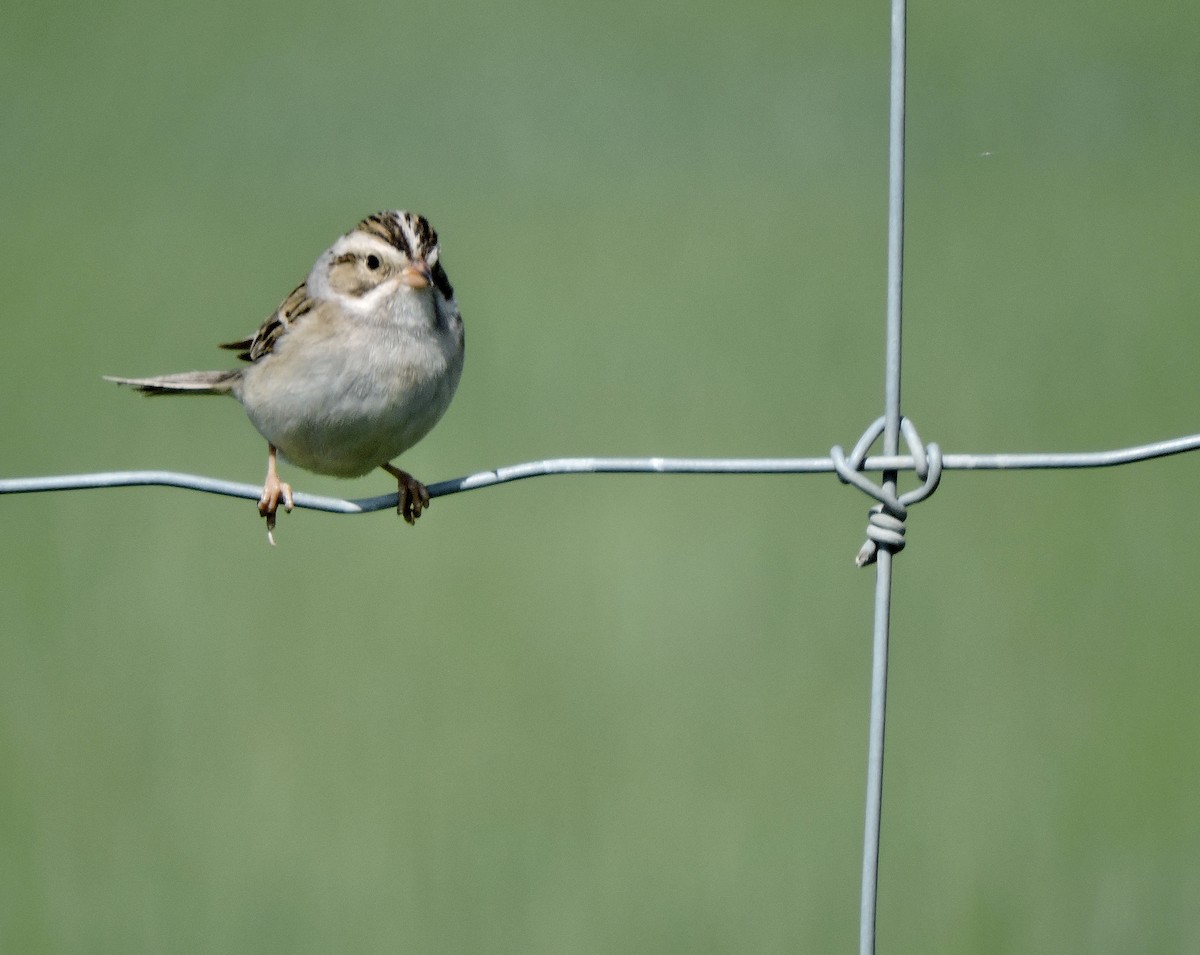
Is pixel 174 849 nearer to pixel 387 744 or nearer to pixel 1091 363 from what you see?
pixel 387 744

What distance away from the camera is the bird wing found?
4082 mm

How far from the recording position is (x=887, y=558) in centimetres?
268

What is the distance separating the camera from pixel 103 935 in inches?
190

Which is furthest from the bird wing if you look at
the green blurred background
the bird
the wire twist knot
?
the wire twist knot

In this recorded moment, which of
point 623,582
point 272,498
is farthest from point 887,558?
point 623,582

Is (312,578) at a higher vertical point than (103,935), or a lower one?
higher

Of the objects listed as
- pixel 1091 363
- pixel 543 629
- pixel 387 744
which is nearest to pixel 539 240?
pixel 1091 363

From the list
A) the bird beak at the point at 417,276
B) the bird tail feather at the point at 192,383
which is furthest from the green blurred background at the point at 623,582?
the bird beak at the point at 417,276

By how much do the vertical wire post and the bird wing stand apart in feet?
5.88

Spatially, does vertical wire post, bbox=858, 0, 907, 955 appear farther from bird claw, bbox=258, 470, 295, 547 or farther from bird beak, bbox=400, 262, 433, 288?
bird claw, bbox=258, 470, 295, 547

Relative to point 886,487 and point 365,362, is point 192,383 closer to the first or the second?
point 365,362

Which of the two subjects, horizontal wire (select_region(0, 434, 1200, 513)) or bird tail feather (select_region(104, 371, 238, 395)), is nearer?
horizontal wire (select_region(0, 434, 1200, 513))

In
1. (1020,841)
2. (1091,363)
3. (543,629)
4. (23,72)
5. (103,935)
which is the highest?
(23,72)

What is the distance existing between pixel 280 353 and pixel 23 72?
10.5m
